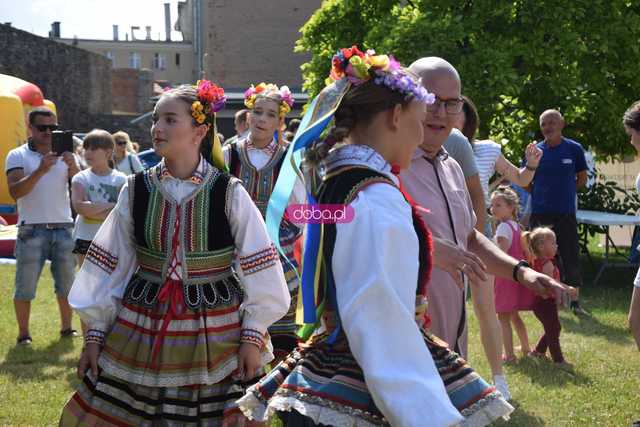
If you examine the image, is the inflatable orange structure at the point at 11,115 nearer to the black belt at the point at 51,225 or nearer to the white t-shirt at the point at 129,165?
the white t-shirt at the point at 129,165

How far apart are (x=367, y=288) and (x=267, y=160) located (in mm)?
4039

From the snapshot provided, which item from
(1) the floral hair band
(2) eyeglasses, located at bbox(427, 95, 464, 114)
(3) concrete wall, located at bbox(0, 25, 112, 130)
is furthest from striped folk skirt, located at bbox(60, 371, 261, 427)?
(3) concrete wall, located at bbox(0, 25, 112, 130)

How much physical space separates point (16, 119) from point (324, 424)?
17426 millimetres

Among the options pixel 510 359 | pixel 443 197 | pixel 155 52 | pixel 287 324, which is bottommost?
pixel 510 359

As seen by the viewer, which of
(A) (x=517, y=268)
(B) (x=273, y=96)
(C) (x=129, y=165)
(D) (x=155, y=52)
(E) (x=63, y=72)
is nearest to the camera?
(A) (x=517, y=268)

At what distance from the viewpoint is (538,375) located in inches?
275

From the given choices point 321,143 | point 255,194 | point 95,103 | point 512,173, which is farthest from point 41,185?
point 95,103

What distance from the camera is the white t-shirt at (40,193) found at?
775cm

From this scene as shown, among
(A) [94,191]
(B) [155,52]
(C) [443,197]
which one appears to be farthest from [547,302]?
(B) [155,52]

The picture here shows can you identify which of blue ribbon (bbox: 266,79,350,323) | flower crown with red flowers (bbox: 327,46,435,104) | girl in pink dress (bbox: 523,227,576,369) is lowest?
girl in pink dress (bbox: 523,227,576,369)

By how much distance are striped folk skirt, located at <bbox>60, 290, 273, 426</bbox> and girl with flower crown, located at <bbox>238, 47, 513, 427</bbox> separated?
1.00 meters

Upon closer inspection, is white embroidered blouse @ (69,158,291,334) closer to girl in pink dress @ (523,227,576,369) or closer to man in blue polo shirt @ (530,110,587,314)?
girl in pink dress @ (523,227,576,369)

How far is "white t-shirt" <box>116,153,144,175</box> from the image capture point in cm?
858

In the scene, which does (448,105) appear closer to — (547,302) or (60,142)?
(547,302)
